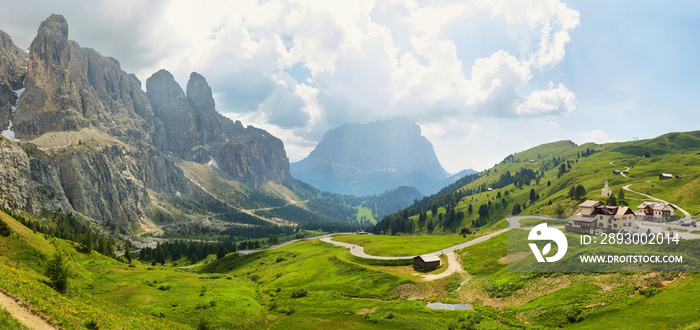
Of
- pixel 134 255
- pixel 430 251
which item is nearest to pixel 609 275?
pixel 430 251

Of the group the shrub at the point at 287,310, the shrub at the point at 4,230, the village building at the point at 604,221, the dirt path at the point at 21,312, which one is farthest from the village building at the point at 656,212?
the shrub at the point at 4,230

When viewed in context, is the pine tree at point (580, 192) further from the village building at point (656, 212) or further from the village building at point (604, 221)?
the village building at point (604, 221)

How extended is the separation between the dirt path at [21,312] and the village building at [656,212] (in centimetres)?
13760

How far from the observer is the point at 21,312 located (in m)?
25.8

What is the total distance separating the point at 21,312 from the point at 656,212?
143m

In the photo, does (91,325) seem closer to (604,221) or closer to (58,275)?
(58,275)

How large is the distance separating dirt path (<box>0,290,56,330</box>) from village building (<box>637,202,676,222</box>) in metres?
138

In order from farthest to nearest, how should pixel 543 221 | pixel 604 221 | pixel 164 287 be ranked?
pixel 543 221 < pixel 604 221 < pixel 164 287

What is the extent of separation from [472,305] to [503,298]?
5.25 m

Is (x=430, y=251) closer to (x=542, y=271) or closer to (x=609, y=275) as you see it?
(x=542, y=271)

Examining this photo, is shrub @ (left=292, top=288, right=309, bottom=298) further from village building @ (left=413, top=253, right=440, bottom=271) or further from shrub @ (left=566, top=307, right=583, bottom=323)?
shrub @ (left=566, top=307, right=583, bottom=323)

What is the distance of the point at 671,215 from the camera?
98938 millimetres

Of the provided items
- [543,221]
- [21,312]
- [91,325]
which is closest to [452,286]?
Result: [91,325]

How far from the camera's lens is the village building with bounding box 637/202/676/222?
98988mm
